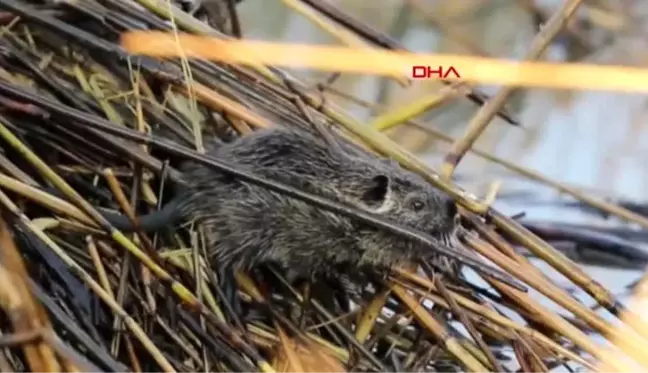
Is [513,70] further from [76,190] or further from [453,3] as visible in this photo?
[453,3]

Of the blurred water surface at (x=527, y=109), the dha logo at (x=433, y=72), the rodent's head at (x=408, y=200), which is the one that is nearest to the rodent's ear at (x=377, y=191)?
the rodent's head at (x=408, y=200)

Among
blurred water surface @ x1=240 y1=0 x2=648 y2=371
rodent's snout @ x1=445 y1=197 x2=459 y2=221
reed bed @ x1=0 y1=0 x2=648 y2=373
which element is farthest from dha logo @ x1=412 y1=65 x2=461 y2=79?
blurred water surface @ x1=240 y1=0 x2=648 y2=371

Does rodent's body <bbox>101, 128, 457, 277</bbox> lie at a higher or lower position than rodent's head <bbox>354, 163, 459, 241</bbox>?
lower

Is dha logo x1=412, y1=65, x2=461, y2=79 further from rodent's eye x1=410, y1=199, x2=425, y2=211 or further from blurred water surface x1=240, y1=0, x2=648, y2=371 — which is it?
blurred water surface x1=240, y1=0, x2=648, y2=371

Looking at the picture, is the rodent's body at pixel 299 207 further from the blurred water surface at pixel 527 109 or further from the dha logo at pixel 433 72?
the blurred water surface at pixel 527 109

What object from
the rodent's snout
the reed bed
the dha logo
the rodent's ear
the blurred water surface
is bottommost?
the reed bed

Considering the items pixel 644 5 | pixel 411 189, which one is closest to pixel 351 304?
pixel 411 189
